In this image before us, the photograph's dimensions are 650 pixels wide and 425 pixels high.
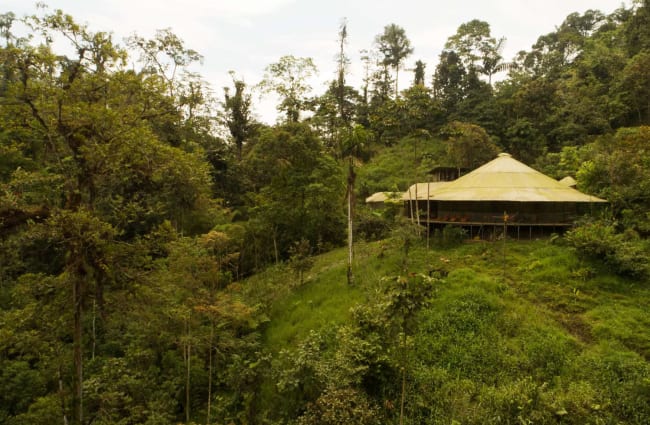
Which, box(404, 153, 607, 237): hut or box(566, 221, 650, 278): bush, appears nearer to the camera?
box(566, 221, 650, 278): bush

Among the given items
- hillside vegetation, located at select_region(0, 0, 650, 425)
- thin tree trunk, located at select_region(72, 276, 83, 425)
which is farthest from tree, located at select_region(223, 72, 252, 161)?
thin tree trunk, located at select_region(72, 276, 83, 425)

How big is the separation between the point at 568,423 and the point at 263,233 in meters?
14.9

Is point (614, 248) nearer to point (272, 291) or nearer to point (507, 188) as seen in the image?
point (507, 188)

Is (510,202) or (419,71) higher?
(419,71)

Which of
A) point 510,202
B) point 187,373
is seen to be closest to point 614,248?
point 510,202

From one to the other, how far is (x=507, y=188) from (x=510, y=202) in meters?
0.68

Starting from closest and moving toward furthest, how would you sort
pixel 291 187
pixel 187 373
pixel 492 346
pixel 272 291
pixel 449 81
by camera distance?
pixel 492 346 → pixel 187 373 → pixel 272 291 → pixel 291 187 → pixel 449 81

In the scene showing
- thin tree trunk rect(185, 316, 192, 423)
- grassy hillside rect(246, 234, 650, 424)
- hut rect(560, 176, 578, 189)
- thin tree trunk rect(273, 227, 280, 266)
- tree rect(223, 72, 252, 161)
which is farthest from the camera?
tree rect(223, 72, 252, 161)

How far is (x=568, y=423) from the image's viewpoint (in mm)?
7875

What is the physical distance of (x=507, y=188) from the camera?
1723cm

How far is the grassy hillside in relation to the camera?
328 inches

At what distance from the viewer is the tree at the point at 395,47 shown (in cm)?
4706

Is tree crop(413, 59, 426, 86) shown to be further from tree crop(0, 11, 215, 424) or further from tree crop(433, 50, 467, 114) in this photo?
tree crop(0, 11, 215, 424)

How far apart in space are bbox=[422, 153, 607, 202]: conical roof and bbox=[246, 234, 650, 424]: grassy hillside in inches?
120
